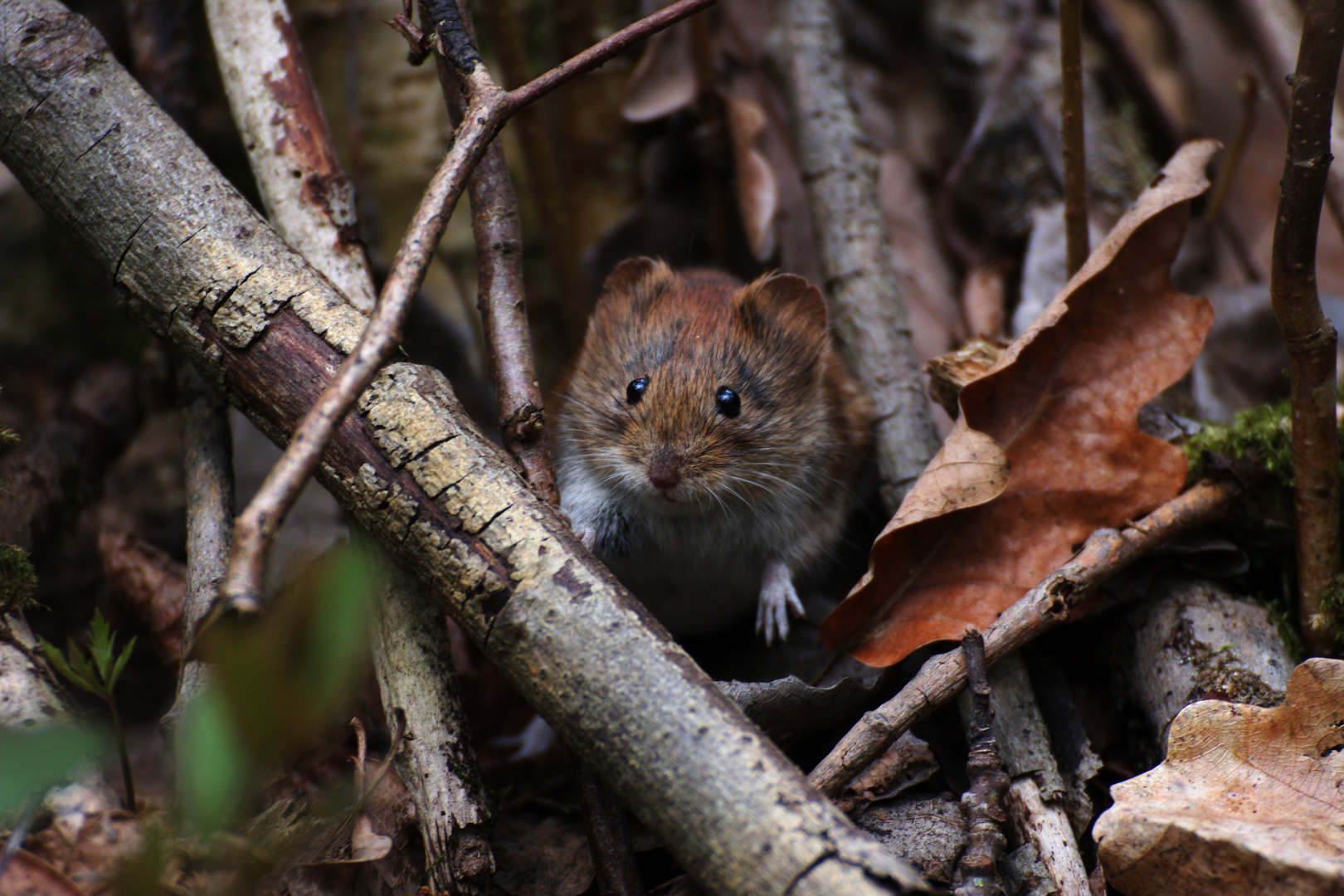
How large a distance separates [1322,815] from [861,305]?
8.43ft

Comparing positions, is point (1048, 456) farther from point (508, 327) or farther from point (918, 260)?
point (918, 260)

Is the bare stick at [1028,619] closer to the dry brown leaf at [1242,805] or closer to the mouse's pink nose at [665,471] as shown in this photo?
the dry brown leaf at [1242,805]

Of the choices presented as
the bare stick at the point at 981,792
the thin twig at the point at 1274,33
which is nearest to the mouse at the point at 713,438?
the bare stick at the point at 981,792

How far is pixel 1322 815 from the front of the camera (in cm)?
222

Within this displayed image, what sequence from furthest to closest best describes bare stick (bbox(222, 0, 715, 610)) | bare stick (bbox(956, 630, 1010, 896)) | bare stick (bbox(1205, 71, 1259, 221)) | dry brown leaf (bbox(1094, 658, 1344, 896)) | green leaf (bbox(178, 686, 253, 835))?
bare stick (bbox(1205, 71, 1259, 221)), bare stick (bbox(956, 630, 1010, 896)), dry brown leaf (bbox(1094, 658, 1344, 896)), bare stick (bbox(222, 0, 715, 610)), green leaf (bbox(178, 686, 253, 835))

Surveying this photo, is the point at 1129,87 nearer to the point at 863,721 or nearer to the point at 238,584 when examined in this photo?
the point at 863,721

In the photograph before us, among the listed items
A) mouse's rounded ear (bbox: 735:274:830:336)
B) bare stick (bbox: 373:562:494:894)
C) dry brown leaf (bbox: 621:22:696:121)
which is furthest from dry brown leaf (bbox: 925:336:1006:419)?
dry brown leaf (bbox: 621:22:696:121)

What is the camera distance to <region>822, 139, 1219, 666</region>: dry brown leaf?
9.88 feet

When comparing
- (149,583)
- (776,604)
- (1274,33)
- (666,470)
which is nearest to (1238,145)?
(1274,33)

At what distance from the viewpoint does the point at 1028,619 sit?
108 inches

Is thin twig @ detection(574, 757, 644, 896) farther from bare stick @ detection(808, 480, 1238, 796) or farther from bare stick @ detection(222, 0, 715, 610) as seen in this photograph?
bare stick @ detection(222, 0, 715, 610)

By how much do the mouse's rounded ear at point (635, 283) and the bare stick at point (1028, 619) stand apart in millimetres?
1989

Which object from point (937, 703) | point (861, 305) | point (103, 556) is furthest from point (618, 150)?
point (937, 703)

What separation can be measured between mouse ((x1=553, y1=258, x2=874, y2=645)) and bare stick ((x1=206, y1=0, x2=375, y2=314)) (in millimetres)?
1084
